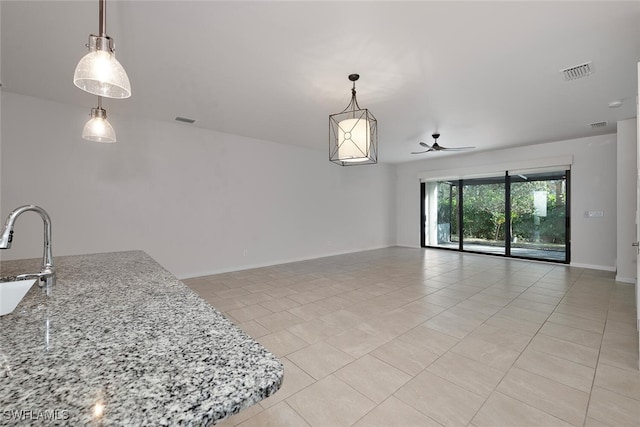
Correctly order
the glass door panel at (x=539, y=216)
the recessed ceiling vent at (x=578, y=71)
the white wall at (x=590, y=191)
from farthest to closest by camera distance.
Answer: the glass door panel at (x=539, y=216) → the white wall at (x=590, y=191) → the recessed ceiling vent at (x=578, y=71)

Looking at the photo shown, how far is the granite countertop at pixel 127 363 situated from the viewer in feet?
1.64

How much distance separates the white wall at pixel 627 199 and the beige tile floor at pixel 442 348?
0.34 meters

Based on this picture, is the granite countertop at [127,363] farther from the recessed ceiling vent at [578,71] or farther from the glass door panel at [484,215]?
the glass door panel at [484,215]

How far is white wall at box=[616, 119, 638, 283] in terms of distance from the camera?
4.32 m

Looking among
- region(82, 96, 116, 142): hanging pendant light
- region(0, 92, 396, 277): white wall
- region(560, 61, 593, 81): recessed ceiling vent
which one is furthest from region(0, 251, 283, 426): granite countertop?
region(560, 61, 593, 81): recessed ceiling vent

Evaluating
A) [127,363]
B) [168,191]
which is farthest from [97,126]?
[168,191]

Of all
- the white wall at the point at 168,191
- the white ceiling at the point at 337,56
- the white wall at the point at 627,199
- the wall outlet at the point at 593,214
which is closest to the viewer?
the white ceiling at the point at 337,56

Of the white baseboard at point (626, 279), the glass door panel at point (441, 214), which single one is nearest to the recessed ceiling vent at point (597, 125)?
the white baseboard at point (626, 279)

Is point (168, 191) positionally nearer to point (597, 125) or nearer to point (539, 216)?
point (597, 125)

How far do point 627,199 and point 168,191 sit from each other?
739 cm

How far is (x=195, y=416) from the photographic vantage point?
19.3 inches

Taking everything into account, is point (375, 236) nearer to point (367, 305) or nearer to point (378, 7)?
point (367, 305)

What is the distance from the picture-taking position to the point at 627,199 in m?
4.39

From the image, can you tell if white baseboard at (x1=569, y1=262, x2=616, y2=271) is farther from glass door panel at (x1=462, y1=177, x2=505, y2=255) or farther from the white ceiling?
the white ceiling
